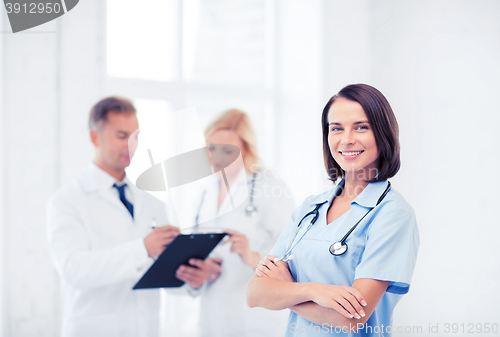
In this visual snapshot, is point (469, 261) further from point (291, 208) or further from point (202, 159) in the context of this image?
point (202, 159)

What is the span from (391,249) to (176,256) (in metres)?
0.97

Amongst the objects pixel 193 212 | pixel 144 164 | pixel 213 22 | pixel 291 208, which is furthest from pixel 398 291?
pixel 213 22

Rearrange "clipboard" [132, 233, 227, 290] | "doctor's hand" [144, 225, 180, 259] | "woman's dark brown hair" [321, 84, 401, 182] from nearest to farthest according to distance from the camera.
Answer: "woman's dark brown hair" [321, 84, 401, 182], "clipboard" [132, 233, 227, 290], "doctor's hand" [144, 225, 180, 259]

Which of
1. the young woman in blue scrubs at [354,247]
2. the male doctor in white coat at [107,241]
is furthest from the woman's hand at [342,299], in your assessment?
the male doctor in white coat at [107,241]

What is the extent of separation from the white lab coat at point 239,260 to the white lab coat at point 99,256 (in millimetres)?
272

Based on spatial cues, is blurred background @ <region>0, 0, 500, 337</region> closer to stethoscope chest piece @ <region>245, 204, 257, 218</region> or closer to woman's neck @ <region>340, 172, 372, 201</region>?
stethoscope chest piece @ <region>245, 204, 257, 218</region>

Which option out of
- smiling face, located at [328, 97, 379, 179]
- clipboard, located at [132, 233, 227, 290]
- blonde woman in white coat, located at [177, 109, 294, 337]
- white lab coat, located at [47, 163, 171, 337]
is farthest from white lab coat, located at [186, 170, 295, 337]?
smiling face, located at [328, 97, 379, 179]

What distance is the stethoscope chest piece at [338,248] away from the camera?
0.91m

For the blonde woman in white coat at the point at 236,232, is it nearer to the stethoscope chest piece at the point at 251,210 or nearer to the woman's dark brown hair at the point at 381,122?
the stethoscope chest piece at the point at 251,210

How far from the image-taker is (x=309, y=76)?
209 cm

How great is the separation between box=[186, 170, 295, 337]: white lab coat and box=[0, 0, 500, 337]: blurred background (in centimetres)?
20

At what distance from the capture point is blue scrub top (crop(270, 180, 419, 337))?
88 cm

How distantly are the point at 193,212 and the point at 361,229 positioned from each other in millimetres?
1090

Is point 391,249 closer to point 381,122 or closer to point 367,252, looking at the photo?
point 367,252
